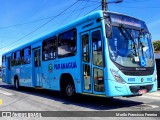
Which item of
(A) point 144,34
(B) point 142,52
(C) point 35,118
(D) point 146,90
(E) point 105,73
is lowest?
(C) point 35,118

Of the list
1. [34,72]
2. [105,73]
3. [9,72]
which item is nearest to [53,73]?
[34,72]

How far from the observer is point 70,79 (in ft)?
39.0

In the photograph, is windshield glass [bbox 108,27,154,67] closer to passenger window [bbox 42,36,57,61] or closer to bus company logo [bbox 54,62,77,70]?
bus company logo [bbox 54,62,77,70]

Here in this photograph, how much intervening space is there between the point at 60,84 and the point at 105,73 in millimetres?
3631

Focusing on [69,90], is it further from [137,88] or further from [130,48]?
[130,48]

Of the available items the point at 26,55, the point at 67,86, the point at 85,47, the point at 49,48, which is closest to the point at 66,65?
the point at 67,86

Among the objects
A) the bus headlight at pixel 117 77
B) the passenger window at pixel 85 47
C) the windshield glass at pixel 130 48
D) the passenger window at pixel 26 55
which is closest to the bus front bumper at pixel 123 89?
the bus headlight at pixel 117 77

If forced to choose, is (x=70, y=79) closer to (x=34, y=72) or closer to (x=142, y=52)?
(x=142, y=52)

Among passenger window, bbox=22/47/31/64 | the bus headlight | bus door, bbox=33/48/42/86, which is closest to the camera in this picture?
the bus headlight

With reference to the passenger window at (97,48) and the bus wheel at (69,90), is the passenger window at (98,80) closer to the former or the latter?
the passenger window at (97,48)

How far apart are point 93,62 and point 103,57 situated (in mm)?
700

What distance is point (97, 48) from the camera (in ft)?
32.7

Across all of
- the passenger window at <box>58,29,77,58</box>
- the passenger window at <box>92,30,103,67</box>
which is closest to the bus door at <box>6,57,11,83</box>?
the passenger window at <box>58,29,77,58</box>

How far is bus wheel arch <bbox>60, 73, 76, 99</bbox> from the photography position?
1170cm
